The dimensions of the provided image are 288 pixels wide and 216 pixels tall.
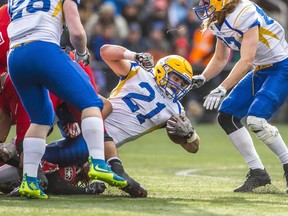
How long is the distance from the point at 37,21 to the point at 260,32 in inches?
83.5

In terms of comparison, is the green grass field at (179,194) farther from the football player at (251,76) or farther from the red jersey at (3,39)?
the red jersey at (3,39)

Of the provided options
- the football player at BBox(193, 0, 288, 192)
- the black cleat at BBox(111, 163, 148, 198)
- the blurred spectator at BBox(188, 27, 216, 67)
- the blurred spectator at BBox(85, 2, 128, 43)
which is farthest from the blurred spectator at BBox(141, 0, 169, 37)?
the black cleat at BBox(111, 163, 148, 198)

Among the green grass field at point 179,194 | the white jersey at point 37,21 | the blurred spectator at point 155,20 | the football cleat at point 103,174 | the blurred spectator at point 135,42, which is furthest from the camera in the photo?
the blurred spectator at point 155,20

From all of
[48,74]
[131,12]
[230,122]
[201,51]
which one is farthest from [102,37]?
[48,74]

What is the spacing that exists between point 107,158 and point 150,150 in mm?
5391

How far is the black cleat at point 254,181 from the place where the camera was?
6.91m

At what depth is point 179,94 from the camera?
21.6 feet

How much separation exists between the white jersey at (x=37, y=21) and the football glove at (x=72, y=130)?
931 mm

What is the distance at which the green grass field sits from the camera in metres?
5.42

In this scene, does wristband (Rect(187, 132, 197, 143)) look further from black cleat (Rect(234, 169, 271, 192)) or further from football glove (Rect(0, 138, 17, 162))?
football glove (Rect(0, 138, 17, 162))

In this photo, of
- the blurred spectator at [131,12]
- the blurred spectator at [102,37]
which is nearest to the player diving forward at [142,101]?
the blurred spectator at [102,37]

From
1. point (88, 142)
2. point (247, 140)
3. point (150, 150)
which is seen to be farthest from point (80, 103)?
point (150, 150)

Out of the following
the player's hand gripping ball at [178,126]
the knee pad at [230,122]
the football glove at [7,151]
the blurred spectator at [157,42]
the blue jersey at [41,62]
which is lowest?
the blurred spectator at [157,42]

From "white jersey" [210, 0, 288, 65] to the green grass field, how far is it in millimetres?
1133
